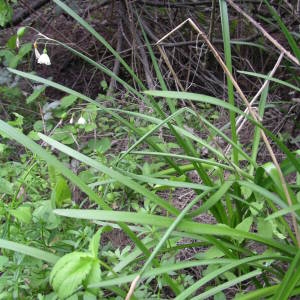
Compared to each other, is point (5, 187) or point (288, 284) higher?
point (288, 284)

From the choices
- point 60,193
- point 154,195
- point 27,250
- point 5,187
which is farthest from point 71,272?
point 5,187

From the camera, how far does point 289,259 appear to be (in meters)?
1.29

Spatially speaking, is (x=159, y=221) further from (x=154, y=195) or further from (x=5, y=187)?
(x=5, y=187)

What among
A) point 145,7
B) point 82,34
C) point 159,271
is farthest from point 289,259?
point 82,34

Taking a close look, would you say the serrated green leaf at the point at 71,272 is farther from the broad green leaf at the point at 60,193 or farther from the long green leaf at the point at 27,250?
the broad green leaf at the point at 60,193

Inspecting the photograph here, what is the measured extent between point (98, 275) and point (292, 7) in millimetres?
1847

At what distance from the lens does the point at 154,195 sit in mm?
1228

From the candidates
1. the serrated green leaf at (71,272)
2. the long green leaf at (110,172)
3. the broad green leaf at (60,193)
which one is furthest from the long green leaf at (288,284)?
the broad green leaf at (60,193)

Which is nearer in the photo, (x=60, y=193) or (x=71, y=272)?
(x=71, y=272)

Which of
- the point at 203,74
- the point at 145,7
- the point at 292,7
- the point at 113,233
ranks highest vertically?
the point at 292,7

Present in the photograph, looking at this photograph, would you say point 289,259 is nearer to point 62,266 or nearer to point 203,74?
point 62,266

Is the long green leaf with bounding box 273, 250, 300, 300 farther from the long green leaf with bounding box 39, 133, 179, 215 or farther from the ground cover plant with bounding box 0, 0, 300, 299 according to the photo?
the long green leaf with bounding box 39, 133, 179, 215

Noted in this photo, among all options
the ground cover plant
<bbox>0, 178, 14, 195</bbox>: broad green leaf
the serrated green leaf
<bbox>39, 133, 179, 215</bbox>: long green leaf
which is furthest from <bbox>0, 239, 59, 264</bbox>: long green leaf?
<bbox>0, 178, 14, 195</bbox>: broad green leaf

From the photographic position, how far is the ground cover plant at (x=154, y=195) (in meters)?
1.15
